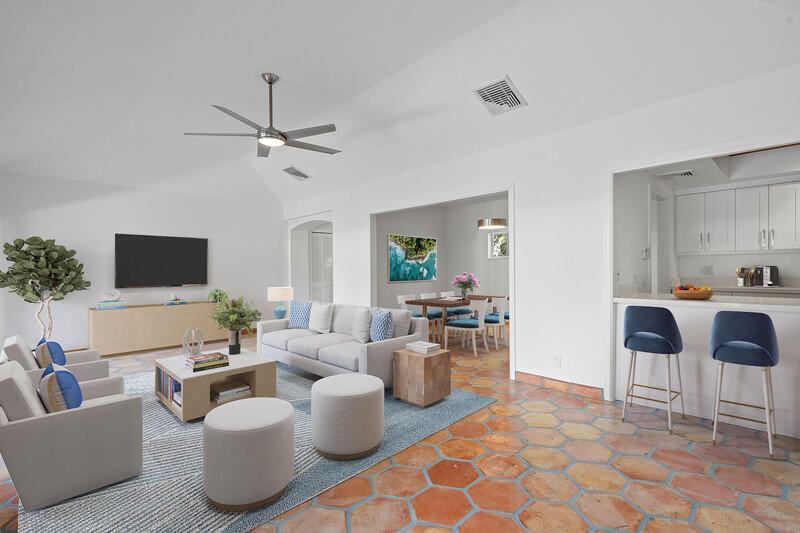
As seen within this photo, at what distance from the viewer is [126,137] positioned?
507cm

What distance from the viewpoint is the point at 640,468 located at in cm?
245

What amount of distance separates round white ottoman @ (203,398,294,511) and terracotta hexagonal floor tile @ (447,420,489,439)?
1.37 metres

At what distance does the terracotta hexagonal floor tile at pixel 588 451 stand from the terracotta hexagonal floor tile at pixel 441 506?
96cm

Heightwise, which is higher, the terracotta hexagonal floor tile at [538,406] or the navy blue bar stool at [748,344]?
the navy blue bar stool at [748,344]

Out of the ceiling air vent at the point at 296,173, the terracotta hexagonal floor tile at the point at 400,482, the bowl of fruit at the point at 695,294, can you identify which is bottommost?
the terracotta hexagonal floor tile at the point at 400,482

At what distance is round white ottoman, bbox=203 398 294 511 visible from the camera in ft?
6.65

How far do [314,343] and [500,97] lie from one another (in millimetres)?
3235

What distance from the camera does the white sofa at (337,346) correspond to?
12.2ft

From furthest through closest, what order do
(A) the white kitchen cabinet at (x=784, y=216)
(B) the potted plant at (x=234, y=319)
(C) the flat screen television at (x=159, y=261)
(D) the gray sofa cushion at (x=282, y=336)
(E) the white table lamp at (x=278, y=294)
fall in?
1. (E) the white table lamp at (x=278, y=294)
2. (C) the flat screen television at (x=159, y=261)
3. (A) the white kitchen cabinet at (x=784, y=216)
4. (D) the gray sofa cushion at (x=282, y=336)
5. (B) the potted plant at (x=234, y=319)

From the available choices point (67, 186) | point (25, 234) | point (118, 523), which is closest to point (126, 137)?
point (67, 186)

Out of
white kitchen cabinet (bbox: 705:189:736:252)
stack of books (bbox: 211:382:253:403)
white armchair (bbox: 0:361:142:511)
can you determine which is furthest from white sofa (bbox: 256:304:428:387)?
white kitchen cabinet (bbox: 705:189:736:252)

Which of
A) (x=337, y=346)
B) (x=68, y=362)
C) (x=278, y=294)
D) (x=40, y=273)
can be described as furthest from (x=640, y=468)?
(x=40, y=273)

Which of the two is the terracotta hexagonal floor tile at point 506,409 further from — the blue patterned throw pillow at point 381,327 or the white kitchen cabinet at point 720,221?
the white kitchen cabinet at point 720,221

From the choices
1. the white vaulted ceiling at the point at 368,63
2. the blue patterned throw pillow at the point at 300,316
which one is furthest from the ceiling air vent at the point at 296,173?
the blue patterned throw pillow at the point at 300,316
